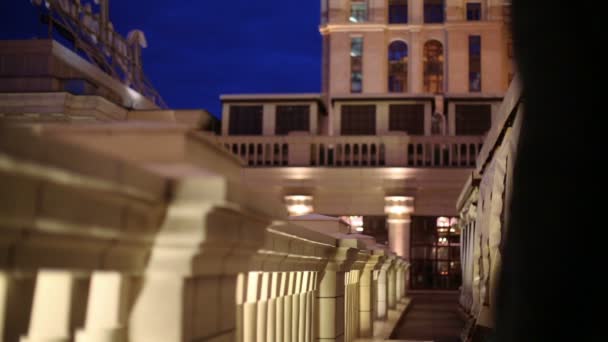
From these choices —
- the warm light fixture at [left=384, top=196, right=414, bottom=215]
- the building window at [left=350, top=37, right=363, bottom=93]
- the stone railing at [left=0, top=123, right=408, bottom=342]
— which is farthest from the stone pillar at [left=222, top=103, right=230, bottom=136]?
the stone railing at [left=0, top=123, right=408, bottom=342]

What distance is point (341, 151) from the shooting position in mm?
31016

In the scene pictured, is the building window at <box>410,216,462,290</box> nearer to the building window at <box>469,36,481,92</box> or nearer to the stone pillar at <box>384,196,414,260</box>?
the stone pillar at <box>384,196,414,260</box>

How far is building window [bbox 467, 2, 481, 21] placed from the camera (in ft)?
189

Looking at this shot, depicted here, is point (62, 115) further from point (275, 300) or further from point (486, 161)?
point (275, 300)

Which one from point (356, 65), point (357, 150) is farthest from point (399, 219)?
point (356, 65)

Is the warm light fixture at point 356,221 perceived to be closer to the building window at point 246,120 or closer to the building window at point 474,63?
the building window at point 246,120

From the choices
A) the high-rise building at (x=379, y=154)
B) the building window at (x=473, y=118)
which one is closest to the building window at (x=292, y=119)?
the high-rise building at (x=379, y=154)

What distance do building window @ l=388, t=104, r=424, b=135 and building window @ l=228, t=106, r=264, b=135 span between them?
4.76 m

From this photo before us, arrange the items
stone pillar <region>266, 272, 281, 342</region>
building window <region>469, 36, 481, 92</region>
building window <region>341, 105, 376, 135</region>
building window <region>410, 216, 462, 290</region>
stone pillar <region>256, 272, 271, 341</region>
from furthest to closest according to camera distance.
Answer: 1. building window <region>469, 36, 481, 92</region>
2. building window <region>341, 105, 376, 135</region>
3. building window <region>410, 216, 462, 290</region>
4. stone pillar <region>266, 272, 281, 342</region>
5. stone pillar <region>256, 272, 271, 341</region>

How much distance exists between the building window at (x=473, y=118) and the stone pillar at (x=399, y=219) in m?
5.36

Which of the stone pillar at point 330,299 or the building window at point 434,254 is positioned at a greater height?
the building window at point 434,254

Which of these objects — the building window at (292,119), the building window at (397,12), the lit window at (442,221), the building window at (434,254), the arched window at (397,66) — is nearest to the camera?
the lit window at (442,221)

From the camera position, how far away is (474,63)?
5734 centimetres

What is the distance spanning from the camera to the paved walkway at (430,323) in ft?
48.8
